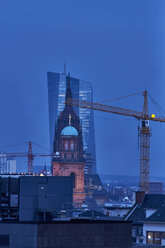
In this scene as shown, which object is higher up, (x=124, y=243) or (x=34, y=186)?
(x=34, y=186)

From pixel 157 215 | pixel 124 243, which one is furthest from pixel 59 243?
pixel 157 215

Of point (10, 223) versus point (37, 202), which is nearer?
point (10, 223)

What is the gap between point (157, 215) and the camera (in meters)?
86.2

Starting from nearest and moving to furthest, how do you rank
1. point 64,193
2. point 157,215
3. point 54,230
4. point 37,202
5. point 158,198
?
point 54,230
point 37,202
point 64,193
point 157,215
point 158,198

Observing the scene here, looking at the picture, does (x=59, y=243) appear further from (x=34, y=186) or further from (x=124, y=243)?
(x=34, y=186)

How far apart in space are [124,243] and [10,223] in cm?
653

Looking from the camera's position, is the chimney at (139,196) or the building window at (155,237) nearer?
the building window at (155,237)

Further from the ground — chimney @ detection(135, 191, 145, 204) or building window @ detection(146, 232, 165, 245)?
chimney @ detection(135, 191, 145, 204)

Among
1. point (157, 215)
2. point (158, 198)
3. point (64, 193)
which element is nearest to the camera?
point (64, 193)

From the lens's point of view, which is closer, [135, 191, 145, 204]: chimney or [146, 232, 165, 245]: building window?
[146, 232, 165, 245]: building window

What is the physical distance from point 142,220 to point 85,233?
4284 centimetres

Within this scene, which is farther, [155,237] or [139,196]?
[139,196]

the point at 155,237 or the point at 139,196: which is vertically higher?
the point at 139,196

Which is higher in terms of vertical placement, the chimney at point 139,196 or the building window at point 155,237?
the chimney at point 139,196
